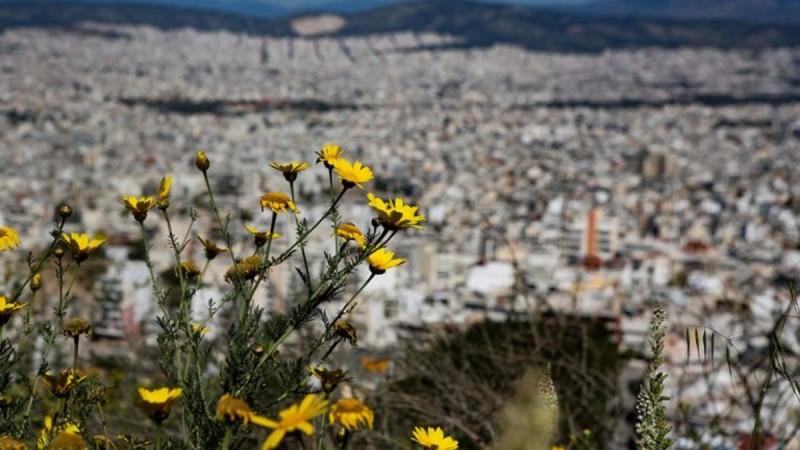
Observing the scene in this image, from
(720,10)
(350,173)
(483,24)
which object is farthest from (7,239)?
(720,10)

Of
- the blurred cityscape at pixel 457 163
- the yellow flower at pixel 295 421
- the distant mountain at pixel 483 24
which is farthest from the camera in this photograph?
the distant mountain at pixel 483 24

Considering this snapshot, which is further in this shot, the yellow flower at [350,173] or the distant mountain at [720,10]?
the distant mountain at [720,10]

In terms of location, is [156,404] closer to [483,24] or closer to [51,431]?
[51,431]

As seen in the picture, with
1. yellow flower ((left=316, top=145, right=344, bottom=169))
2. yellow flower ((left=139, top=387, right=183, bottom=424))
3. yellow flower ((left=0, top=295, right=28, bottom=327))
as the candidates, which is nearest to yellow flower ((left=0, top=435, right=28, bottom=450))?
yellow flower ((left=139, top=387, right=183, bottom=424))

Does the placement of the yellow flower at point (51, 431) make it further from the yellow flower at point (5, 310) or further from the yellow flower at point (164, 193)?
the yellow flower at point (164, 193)

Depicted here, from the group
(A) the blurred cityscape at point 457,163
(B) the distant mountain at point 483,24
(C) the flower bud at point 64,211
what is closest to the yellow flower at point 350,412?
(A) the blurred cityscape at point 457,163

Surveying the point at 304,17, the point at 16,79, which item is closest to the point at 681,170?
the point at 16,79

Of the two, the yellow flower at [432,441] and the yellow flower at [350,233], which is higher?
the yellow flower at [350,233]
